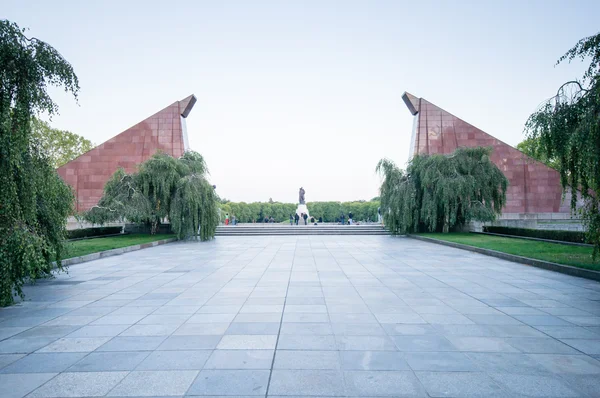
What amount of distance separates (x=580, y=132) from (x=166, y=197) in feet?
53.4

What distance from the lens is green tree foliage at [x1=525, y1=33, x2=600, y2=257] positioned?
646 centimetres

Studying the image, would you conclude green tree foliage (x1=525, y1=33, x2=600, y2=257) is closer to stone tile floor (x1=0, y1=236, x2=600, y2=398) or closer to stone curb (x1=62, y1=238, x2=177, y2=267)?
stone tile floor (x1=0, y1=236, x2=600, y2=398)

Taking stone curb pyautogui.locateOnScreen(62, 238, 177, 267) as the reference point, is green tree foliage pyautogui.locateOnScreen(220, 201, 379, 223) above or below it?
above

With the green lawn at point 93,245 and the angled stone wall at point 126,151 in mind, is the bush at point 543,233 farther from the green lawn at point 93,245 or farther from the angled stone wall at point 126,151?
the angled stone wall at point 126,151

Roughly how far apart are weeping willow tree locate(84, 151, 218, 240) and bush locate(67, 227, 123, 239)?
5.28ft

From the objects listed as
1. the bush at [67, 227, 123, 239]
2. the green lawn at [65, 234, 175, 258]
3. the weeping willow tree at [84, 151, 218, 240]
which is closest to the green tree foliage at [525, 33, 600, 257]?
the green lawn at [65, 234, 175, 258]

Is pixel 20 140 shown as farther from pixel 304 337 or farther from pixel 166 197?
pixel 166 197

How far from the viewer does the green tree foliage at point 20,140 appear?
524 cm

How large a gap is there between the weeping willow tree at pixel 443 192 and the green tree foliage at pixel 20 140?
684 inches

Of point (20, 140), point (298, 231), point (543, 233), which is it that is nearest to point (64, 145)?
point (298, 231)

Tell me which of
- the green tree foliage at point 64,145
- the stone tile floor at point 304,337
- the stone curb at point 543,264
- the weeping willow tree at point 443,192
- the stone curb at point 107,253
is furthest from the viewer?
the green tree foliage at point 64,145

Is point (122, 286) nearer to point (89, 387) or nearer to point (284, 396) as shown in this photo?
point (89, 387)

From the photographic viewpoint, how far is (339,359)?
140 inches

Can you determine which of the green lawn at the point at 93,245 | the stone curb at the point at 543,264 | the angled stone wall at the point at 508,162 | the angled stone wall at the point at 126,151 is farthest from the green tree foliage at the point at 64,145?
the stone curb at the point at 543,264
